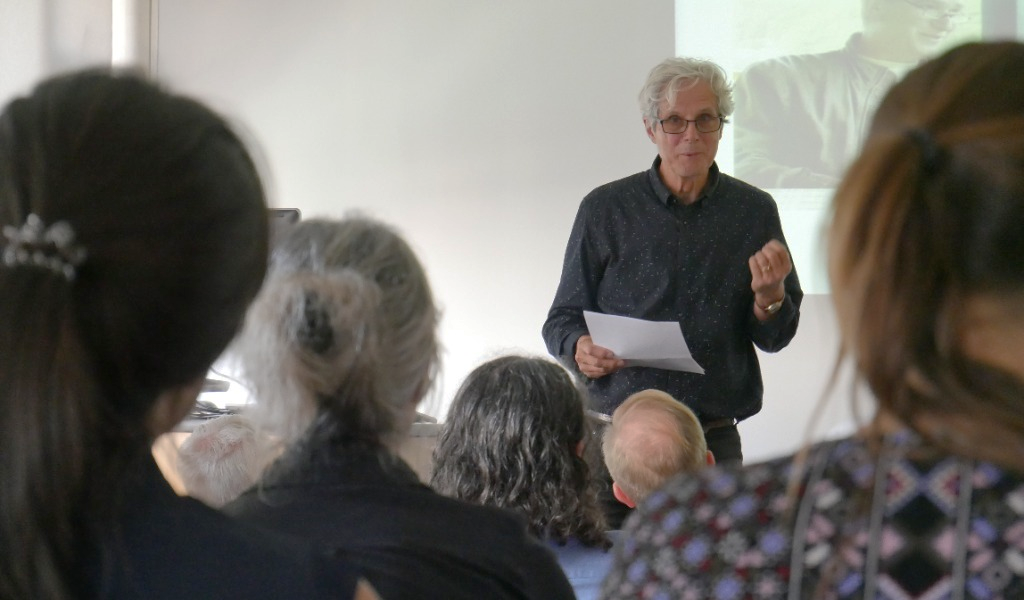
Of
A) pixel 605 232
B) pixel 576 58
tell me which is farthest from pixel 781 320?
pixel 576 58

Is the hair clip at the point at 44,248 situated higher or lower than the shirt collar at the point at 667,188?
higher

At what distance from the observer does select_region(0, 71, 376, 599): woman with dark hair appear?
752mm

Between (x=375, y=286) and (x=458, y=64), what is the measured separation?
3.54 metres

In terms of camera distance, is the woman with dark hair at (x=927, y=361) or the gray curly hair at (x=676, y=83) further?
the gray curly hair at (x=676, y=83)

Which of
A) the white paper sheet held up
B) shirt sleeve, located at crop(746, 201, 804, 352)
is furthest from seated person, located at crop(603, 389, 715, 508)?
shirt sleeve, located at crop(746, 201, 804, 352)

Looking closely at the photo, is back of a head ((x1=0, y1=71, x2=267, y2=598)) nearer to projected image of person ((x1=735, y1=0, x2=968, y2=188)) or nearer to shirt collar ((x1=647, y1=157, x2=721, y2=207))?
shirt collar ((x1=647, y1=157, x2=721, y2=207))

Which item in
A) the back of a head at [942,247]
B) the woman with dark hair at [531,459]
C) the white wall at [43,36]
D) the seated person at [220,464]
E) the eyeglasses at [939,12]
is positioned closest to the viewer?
the back of a head at [942,247]

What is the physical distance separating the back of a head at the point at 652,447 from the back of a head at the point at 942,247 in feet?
4.74

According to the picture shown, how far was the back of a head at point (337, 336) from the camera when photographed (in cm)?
128

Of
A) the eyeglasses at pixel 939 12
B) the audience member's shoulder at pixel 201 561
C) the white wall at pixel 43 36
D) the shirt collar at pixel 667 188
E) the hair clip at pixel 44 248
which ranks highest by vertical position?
the eyeglasses at pixel 939 12

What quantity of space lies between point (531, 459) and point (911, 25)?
10.5 ft

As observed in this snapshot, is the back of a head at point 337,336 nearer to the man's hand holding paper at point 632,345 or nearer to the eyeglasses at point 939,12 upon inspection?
the man's hand holding paper at point 632,345

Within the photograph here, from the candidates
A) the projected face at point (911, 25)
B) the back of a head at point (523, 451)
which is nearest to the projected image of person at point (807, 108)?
the projected face at point (911, 25)

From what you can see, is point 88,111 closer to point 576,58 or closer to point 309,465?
point 309,465
